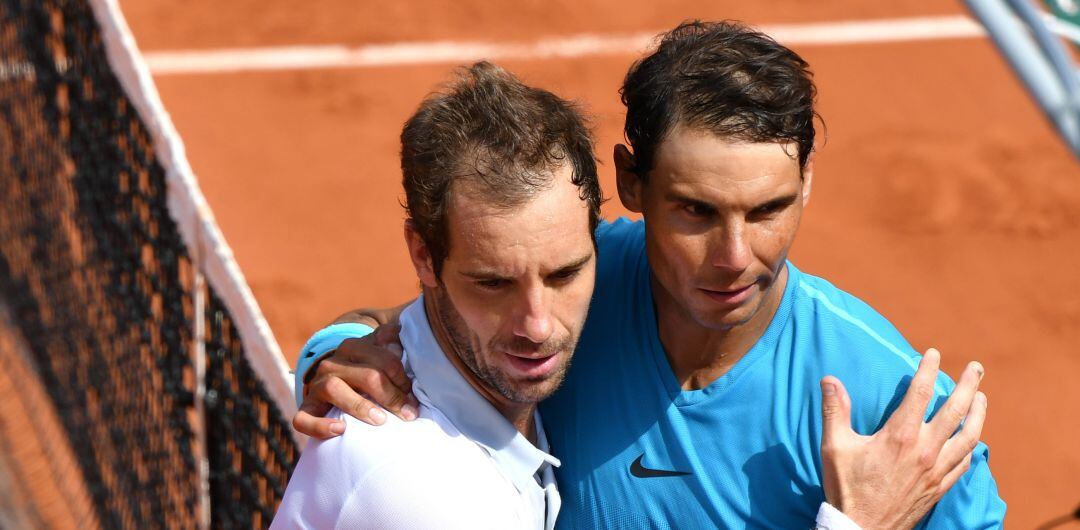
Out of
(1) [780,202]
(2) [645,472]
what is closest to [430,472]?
(2) [645,472]

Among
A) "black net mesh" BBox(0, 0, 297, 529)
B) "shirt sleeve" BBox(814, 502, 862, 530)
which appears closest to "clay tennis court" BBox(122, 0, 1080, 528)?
"black net mesh" BBox(0, 0, 297, 529)

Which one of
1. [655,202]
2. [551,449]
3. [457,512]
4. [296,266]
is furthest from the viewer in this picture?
[296,266]

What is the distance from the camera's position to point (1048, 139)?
30.9 feet

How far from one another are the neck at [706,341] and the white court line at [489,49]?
7.46 m

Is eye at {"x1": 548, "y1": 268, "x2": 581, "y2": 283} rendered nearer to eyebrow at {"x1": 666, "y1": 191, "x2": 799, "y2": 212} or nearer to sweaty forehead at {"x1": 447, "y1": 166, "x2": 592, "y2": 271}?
sweaty forehead at {"x1": 447, "y1": 166, "x2": 592, "y2": 271}

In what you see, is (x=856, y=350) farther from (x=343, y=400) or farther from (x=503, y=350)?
(x=343, y=400)

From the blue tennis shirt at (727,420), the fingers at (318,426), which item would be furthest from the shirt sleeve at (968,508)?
the fingers at (318,426)

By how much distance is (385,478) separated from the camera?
252cm

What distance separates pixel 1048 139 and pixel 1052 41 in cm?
858

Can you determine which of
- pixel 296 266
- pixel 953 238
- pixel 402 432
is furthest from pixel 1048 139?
pixel 402 432

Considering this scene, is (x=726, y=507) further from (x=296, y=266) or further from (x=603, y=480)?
(x=296, y=266)

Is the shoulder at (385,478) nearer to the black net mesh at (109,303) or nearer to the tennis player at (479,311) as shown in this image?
the tennis player at (479,311)

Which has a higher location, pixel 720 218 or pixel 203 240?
pixel 203 240

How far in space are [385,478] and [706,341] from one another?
877 mm
